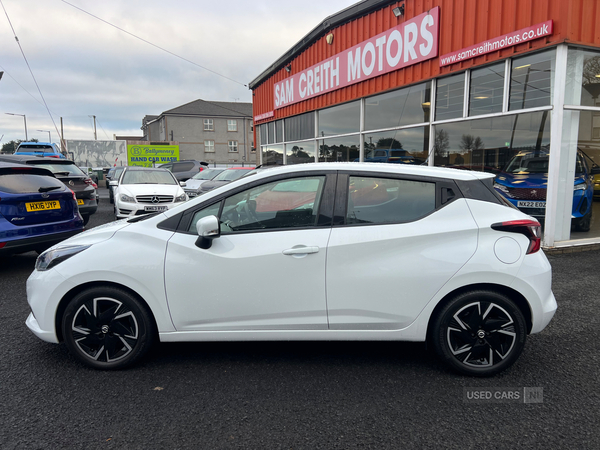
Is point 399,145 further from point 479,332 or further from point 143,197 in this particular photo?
point 479,332

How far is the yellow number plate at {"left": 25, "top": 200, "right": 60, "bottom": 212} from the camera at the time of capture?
229 inches

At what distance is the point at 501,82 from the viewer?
26.0ft

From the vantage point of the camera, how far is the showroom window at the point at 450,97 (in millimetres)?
8820

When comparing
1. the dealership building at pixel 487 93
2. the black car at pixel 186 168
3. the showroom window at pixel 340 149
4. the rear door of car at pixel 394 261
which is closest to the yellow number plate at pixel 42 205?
the rear door of car at pixel 394 261

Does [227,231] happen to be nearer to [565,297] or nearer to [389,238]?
[389,238]

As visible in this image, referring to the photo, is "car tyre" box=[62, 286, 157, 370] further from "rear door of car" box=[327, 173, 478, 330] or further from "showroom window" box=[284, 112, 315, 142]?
"showroom window" box=[284, 112, 315, 142]

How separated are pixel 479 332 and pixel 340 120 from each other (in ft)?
35.7

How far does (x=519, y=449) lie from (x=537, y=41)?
7.05 metres

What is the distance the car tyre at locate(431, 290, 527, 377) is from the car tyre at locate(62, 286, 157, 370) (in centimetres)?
217

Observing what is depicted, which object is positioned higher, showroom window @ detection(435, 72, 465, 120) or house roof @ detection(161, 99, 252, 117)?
house roof @ detection(161, 99, 252, 117)

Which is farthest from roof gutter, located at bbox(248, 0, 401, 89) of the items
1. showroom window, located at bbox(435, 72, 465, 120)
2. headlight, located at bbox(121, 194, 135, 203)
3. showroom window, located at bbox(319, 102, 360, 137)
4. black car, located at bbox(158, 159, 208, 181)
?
black car, located at bbox(158, 159, 208, 181)

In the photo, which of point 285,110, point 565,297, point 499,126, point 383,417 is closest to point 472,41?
point 499,126

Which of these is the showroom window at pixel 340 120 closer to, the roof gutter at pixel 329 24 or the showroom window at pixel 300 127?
the showroom window at pixel 300 127

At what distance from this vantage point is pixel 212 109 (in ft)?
166
